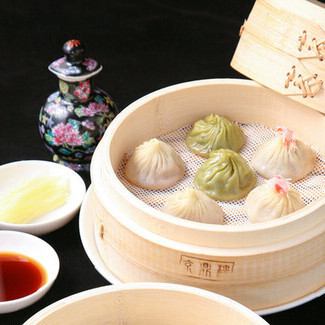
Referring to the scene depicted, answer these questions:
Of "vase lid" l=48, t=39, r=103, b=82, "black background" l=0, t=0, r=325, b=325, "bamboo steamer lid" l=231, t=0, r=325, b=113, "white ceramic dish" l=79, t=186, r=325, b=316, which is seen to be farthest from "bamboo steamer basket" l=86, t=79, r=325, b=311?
"black background" l=0, t=0, r=325, b=325

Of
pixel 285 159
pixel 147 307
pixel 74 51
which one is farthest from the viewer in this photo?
pixel 74 51

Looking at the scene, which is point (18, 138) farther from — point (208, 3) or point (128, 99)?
point (208, 3)

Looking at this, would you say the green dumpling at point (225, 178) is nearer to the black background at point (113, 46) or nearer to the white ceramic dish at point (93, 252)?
the white ceramic dish at point (93, 252)

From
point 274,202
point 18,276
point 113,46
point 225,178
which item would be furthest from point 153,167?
point 113,46

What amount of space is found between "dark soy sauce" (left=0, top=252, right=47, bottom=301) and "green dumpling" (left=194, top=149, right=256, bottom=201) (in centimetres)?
51

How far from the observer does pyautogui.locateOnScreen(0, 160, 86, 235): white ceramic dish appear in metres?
2.44

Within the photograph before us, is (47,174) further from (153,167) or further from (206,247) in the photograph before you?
(206,247)

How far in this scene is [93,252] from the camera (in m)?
2.33

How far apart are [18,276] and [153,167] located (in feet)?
1.57

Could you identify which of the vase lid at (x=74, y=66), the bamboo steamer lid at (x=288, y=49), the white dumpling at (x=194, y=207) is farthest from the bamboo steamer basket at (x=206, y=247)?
the bamboo steamer lid at (x=288, y=49)

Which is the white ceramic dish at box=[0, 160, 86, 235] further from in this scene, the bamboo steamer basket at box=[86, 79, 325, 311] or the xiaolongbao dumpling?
the xiaolongbao dumpling

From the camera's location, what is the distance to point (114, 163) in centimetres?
242

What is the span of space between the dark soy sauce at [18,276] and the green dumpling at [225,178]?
1.67 ft

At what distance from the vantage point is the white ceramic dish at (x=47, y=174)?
2439 mm
